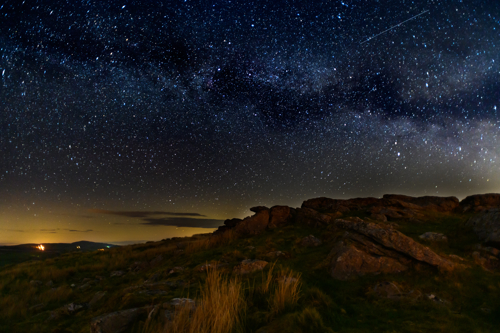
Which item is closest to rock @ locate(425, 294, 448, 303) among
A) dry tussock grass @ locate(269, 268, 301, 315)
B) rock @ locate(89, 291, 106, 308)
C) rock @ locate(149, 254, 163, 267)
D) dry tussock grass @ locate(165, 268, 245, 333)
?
dry tussock grass @ locate(269, 268, 301, 315)

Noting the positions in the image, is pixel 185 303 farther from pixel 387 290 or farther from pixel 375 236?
pixel 375 236

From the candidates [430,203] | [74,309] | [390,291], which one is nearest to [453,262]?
[390,291]

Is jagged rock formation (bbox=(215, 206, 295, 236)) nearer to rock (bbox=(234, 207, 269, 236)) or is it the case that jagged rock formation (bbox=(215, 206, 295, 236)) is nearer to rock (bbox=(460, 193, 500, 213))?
rock (bbox=(234, 207, 269, 236))

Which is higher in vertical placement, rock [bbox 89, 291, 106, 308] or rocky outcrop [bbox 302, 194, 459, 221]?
rocky outcrop [bbox 302, 194, 459, 221]

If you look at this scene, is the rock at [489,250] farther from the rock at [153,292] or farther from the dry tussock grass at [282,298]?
the rock at [153,292]

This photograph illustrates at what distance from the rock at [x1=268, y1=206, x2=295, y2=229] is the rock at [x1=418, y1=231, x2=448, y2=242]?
8.05 m

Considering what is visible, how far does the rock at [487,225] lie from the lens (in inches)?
379

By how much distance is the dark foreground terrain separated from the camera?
4.86 metres

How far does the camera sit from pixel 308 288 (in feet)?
22.3

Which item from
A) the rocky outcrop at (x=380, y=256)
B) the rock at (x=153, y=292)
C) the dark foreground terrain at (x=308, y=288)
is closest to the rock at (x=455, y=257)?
the dark foreground terrain at (x=308, y=288)

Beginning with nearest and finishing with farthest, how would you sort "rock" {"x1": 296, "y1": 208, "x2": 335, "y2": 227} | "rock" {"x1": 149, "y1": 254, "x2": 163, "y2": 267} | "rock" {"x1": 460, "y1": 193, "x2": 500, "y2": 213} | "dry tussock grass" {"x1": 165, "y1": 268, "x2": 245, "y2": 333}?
"dry tussock grass" {"x1": 165, "y1": 268, "x2": 245, "y2": 333}, "rock" {"x1": 149, "y1": 254, "x2": 163, "y2": 267}, "rock" {"x1": 296, "y1": 208, "x2": 335, "y2": 227}, "rock" {"x1": 460, "y1": 193, "x2": 500, "y2": 213}

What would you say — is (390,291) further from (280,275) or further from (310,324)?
(310,324)

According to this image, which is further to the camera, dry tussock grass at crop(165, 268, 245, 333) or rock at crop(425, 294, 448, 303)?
rock at crop(425, 294, 448, 303)

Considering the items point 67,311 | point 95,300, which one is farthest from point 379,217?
point 67,311
